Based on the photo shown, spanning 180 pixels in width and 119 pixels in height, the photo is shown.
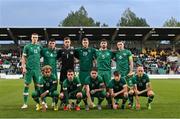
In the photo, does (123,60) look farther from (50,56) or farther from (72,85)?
(50,56)

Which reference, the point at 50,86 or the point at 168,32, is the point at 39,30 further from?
the point at 50,86

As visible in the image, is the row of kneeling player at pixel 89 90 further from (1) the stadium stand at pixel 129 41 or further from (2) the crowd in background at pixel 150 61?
(1) the stadium stand at pixel 129 41

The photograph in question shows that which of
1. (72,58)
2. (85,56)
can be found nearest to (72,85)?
(72,58)

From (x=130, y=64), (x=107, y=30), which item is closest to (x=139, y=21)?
(x=107, y=30)

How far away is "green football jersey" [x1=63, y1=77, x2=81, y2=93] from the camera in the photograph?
12.3m

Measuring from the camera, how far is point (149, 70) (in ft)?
153

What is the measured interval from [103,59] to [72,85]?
1316mm

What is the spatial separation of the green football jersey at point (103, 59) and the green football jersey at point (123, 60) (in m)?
0.24

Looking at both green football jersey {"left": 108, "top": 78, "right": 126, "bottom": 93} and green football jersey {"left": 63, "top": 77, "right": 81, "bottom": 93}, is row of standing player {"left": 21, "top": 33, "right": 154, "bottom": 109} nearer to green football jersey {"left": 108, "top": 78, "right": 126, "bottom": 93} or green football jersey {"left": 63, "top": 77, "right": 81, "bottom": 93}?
green football jersey {"left": 108, "top": 78, "right": 126, "bottom": 93}

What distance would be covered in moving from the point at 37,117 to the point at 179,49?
49.6 m

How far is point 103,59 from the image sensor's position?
13.1 m

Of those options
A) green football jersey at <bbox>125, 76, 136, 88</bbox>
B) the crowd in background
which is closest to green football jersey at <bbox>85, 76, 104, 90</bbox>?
green football jersey at <bbox>125, 76, 136, 88</bbox>

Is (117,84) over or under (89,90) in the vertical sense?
over

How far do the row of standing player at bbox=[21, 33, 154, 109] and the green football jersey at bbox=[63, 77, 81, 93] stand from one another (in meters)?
0.60
